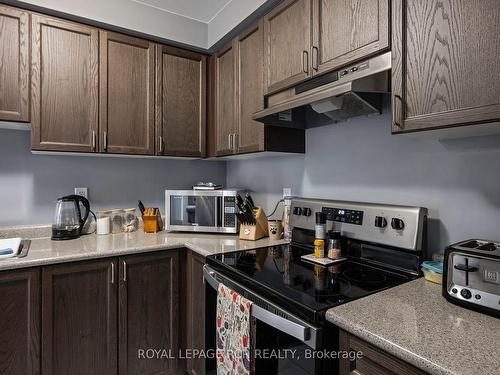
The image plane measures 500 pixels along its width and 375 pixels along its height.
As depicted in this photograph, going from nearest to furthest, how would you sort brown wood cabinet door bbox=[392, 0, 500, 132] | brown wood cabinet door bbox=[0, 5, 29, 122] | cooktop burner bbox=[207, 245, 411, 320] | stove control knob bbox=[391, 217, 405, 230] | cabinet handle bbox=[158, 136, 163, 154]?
brown wood cabinet door bbox=[392, 0, 500, 132] → cooktop burner bbox=[207, 245, 411, 320] → stove control knob bbox=[391, 217, 405, 230] → brown wood cabinet door bbox=[0, 5, 29, 122] → cabinet handle bbox=[158, 136, 163, 154]

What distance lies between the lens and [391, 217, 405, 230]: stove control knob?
123cm

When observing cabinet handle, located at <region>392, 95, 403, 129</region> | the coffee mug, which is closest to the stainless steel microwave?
the coffee mug

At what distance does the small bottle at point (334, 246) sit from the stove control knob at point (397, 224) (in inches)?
9.9

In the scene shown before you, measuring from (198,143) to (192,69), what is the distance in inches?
21.3

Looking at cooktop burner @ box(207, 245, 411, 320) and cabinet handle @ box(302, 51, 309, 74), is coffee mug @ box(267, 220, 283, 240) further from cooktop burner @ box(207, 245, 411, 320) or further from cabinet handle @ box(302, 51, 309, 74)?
cabinet handle @ box(302, 51, 309, 74)

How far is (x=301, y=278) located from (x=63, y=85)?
1720 mm

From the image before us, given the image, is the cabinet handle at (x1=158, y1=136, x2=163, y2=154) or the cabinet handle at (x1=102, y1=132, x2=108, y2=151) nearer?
the cabinet handle at (x1=102, y1=132, x2=108, y2=151)

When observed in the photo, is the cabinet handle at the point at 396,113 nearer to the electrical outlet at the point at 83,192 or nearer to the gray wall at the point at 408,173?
the gray wall at the point at 408,173

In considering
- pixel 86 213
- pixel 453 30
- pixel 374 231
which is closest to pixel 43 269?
pixel 86 213

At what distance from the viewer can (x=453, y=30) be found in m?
0.90

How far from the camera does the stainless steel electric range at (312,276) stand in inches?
35.9

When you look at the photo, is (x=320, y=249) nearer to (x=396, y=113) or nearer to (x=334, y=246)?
(x=334, y=246)

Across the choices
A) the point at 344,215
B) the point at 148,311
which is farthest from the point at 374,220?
the point at 148,311

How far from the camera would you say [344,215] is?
4.82ft
